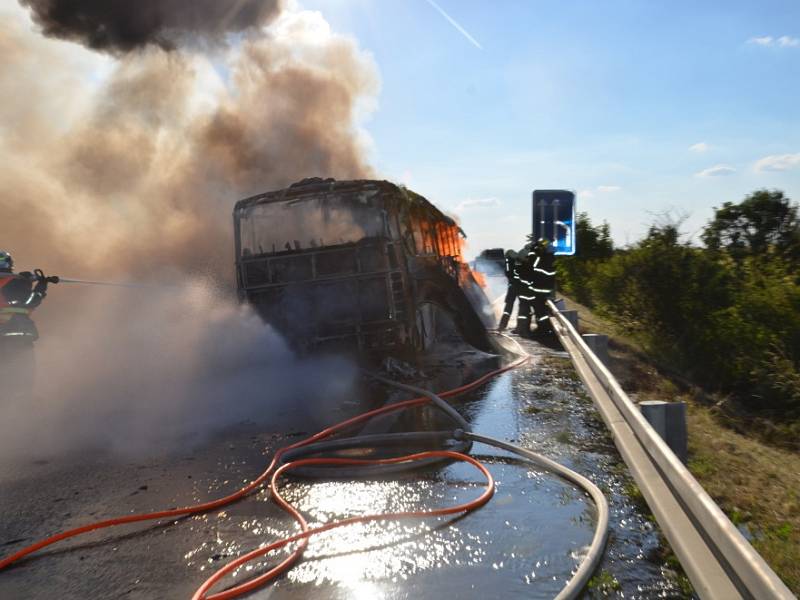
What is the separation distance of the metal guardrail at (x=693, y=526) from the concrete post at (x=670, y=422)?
14cm

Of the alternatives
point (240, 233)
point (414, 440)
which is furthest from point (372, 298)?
point (414, 440)

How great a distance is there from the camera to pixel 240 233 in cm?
1049

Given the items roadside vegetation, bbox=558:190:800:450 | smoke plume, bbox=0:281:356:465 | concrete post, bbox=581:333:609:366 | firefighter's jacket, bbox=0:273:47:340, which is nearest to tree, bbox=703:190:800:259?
roadside vegetation, bbox=558:190:800:450

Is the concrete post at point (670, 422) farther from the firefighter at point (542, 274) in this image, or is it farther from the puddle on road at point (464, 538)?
the firefighter at point (542, 274)

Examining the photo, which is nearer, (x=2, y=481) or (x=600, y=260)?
(x=2, y=481)

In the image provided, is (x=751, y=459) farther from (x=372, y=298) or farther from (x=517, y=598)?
(x=372, y=298)

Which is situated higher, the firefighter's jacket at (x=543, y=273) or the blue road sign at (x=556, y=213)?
the blue road sign at (x=556, y=213)

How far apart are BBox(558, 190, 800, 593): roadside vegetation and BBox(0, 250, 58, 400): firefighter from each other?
23.9ft

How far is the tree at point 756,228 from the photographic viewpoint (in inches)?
522

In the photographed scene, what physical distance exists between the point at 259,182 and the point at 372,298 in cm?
1231

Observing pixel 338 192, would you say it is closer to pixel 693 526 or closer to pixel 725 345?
pixel 725 345

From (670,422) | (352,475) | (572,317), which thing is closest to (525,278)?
(572,317)

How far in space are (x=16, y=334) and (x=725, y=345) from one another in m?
9.98

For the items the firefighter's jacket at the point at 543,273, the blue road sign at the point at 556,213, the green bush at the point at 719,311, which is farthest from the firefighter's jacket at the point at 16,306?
the blue road sign at the point at 556,213
